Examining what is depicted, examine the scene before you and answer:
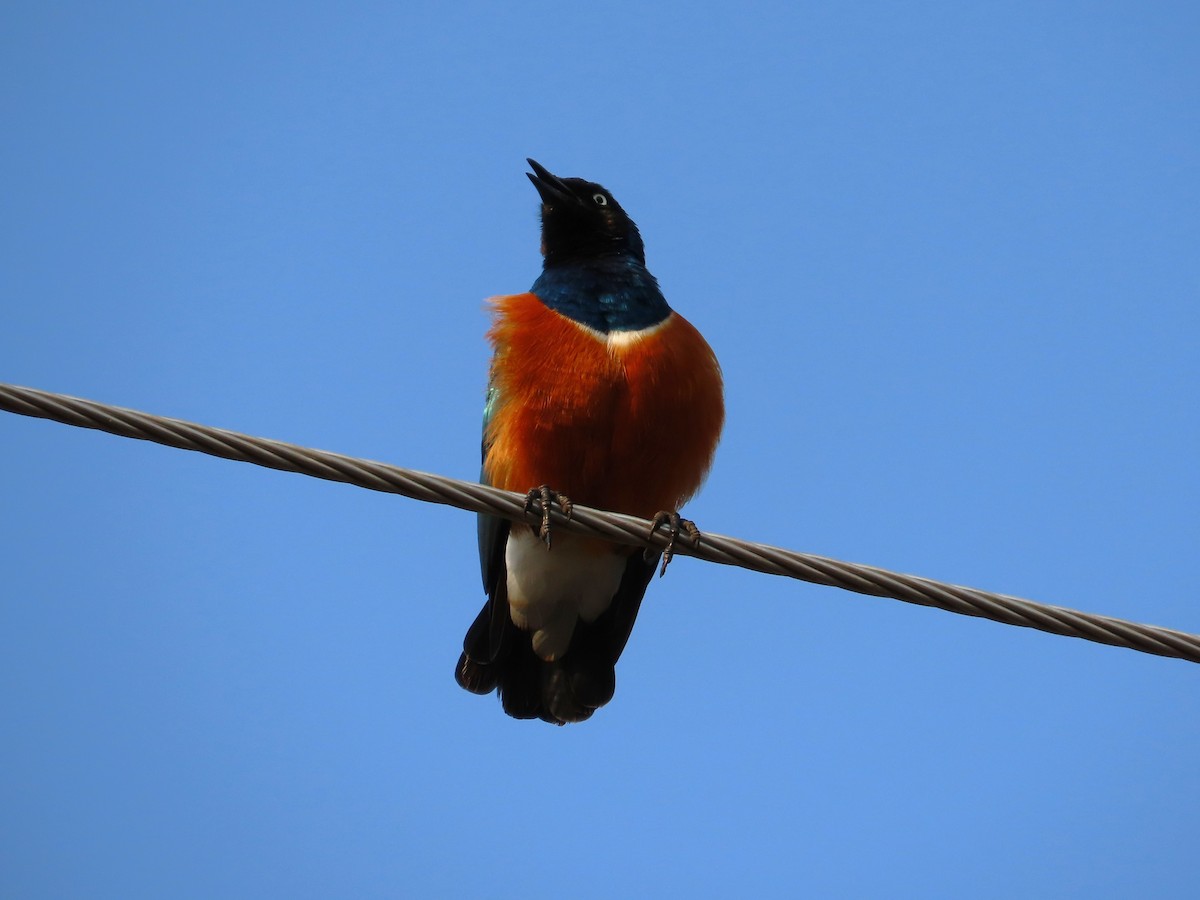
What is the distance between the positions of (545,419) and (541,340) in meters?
0.43

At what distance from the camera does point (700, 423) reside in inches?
205

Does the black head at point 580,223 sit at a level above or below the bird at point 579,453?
above

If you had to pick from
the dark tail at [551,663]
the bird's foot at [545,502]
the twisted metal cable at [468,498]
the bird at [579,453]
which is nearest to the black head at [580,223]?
the bird at [579,453]

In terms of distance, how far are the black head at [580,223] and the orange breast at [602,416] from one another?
3.57 ft

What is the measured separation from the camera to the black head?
6363 mm

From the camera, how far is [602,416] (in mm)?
4938

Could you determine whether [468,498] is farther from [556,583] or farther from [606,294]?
[606,294]

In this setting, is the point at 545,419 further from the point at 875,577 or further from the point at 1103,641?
the point at 1103,641

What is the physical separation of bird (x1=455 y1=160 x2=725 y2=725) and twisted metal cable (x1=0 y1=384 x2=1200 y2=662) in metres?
1.58

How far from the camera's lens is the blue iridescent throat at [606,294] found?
17.8 ft

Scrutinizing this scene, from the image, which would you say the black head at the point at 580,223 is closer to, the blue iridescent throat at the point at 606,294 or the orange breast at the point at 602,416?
the blue iridescent throat at the point at 606,294

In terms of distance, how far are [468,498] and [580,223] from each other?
3.43 m

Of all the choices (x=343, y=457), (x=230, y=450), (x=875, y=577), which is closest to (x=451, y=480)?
(x=343, y=457)

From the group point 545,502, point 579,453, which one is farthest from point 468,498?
point 579,453
